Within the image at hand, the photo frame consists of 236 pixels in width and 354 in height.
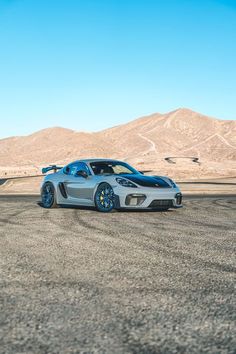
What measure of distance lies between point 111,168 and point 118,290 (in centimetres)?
902

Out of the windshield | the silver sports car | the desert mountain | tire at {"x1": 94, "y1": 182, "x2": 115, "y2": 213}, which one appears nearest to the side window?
the silver sports car

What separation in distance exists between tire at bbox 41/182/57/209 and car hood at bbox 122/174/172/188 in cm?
222

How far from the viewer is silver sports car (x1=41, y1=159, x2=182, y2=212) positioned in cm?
1168

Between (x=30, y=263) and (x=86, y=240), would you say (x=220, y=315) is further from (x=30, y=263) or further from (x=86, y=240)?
(x=86, y=240)

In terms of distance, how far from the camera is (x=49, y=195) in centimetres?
1349

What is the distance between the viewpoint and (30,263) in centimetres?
552

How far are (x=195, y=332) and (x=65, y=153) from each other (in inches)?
5543

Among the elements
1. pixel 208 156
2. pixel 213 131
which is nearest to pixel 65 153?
pixel 208 156

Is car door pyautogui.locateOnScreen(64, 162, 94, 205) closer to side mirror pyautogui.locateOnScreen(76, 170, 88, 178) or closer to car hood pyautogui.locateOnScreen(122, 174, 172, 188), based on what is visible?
side mirror pyautogui.locateOnScreen(76, 170, 88, 178)

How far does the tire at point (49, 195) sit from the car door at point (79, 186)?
526 mm

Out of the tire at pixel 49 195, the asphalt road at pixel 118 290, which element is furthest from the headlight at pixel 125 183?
the asphalt road at pixel 118 290

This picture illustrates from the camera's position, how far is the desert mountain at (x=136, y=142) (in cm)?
13738

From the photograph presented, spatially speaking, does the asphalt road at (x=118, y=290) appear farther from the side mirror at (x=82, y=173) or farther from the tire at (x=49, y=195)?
the tire at (x=49, y=195)

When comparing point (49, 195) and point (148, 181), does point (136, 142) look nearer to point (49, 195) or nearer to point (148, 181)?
point (49, 195)
